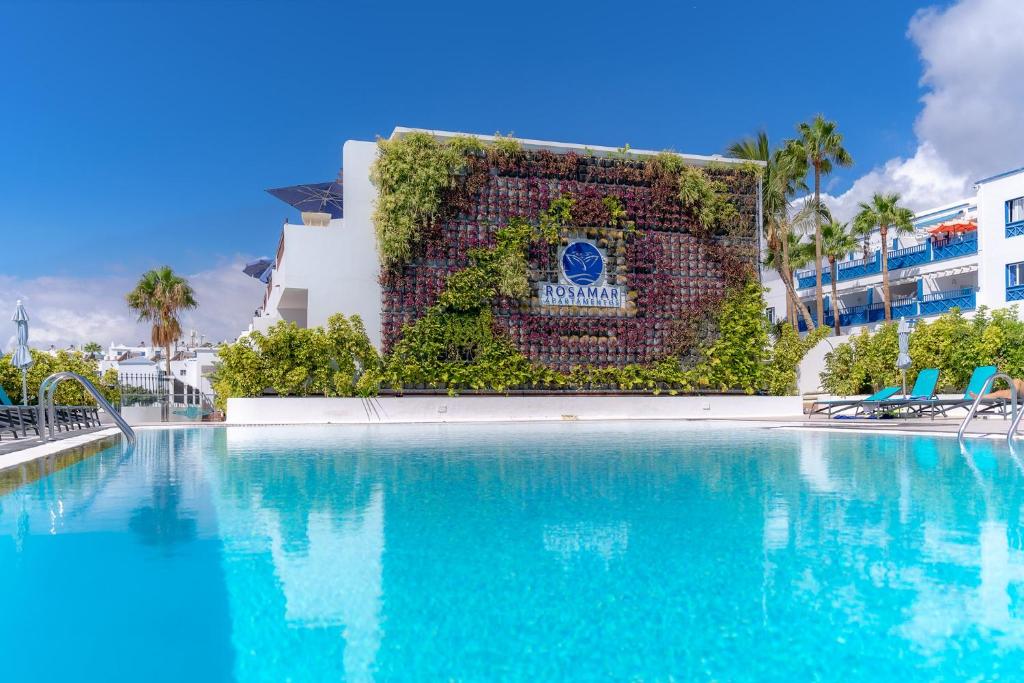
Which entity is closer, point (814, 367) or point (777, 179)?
point (777, 179)

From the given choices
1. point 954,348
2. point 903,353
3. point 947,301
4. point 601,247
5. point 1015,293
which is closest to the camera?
point 903,353

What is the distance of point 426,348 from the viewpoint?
1936 centimetres

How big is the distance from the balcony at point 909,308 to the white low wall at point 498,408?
39.3ft

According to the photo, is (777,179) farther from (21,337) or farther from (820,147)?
(21,337)

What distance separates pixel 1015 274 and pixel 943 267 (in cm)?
465

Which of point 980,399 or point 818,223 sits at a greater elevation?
point 818,223

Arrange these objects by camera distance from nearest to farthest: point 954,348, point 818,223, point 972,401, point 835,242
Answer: point 972,401 < point 954,348 < point 818,223 < point 835,242

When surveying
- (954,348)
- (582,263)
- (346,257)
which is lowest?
(954,348)

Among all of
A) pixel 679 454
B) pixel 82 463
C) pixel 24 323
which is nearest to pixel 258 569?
pixel 82 463

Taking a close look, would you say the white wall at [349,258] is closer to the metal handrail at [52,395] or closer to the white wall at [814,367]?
the metal handrail at [52,395]

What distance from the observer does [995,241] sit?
91.6 ft

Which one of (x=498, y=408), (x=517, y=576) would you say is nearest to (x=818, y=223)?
(x=498, y=408)

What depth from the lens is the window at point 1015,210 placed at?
2722cm

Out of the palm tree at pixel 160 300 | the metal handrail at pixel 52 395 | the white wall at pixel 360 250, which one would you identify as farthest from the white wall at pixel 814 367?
the palm tree at pixel 160 300
